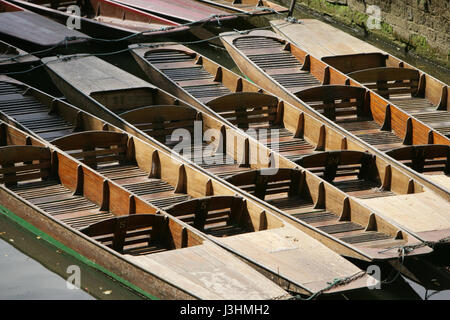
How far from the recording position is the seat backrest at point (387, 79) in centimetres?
1146

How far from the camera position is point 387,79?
11.5 meters

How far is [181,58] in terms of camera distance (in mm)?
12062

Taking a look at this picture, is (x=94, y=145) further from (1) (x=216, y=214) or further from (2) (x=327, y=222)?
(2) (x=327, y=222)

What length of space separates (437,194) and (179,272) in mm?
2968

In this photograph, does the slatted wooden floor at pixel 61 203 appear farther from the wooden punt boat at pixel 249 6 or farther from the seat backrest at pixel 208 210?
the wooden punt boat at pixel 249 6

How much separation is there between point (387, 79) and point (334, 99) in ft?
3.83

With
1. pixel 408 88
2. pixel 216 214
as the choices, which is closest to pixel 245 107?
pixel 408 88

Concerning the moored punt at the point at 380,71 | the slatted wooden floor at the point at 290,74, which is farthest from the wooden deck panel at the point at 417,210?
the moored punt at the point at 380,71

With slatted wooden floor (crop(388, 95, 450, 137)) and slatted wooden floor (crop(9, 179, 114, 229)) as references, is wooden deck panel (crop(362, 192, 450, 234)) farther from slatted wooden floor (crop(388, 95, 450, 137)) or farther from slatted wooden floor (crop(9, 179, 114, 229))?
slatted wooden floor (crop(9, 179, 114, 229))

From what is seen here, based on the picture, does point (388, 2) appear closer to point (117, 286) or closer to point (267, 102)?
point (267, 102)

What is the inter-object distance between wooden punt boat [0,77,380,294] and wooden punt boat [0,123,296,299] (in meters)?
0.11

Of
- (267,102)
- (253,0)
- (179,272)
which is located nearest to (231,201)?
(179,272)

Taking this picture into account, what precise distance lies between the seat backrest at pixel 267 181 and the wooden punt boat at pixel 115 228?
0.88 metres

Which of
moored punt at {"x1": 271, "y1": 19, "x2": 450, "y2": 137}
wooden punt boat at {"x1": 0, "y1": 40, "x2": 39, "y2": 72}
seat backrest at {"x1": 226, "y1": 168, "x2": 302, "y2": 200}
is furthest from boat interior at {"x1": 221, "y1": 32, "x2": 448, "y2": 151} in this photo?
wooden punt boat at {"x1": 0, "y1": 40, "x2": 39, "y2": 72}
